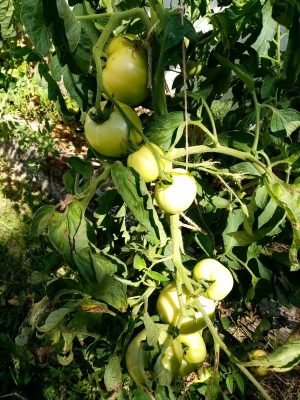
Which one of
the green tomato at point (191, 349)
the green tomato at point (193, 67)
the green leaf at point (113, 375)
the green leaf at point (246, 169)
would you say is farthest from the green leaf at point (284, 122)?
the green leaf at point (113, 375)

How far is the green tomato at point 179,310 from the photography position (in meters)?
0.99

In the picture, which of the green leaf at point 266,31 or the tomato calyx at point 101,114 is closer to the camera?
the tomato calyx at point 101,114

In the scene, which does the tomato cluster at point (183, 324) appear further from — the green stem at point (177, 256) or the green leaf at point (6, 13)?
the green leaf at point (6, 13)

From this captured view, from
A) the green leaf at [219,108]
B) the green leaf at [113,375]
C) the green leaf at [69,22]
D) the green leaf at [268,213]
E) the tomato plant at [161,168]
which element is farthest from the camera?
the green leaf at [219,108]

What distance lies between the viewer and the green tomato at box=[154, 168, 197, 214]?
85 centimetres

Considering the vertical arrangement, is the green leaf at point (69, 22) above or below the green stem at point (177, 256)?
above

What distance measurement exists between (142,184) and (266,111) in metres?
0.41

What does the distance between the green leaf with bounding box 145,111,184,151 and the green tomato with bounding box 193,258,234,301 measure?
28cm

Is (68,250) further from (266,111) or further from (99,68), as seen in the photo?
(266,111)

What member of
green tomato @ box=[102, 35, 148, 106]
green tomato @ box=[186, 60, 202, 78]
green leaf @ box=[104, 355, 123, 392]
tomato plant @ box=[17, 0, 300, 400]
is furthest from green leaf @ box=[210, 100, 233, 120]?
green leaf @ box=[104, 355, 123, 392]

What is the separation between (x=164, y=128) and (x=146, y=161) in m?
0.11

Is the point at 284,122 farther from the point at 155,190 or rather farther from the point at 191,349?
the point at 191,349

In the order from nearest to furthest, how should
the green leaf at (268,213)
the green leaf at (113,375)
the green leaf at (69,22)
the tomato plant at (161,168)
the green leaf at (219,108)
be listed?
the green leaf at (69,22) → the tomato plant at (161,168) → the green leaf at (268,213) → the green leaf at (113,375) → the green leaf at (219,108)

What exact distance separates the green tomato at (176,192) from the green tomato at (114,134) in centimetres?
10
